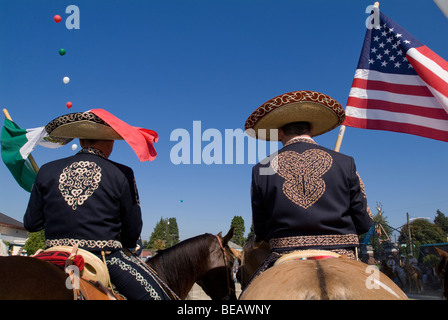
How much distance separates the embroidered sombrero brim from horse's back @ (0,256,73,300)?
174 centimetres

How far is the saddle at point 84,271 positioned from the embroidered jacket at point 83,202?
0.15 meters

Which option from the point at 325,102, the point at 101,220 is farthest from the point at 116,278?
the point at 325,102

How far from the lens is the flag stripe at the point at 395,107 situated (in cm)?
573

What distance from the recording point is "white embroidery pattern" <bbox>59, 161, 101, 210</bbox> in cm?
324

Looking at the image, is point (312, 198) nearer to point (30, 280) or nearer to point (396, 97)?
point (30, 280)

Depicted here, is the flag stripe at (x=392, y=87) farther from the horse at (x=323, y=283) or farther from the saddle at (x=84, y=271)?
the saddle at (x=84, y=271)

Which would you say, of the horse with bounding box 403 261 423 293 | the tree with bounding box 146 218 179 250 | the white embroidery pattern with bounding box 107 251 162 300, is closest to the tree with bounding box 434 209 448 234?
the horse with bounding box 403 261 423 293

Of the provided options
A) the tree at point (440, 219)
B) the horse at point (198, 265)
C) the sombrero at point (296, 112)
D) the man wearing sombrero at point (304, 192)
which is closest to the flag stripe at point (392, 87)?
the sombrero at point (296, 112)

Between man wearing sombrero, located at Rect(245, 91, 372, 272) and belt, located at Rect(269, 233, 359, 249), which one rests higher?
man wearing sombrero, located at Rect(245, 91, 372, 272)

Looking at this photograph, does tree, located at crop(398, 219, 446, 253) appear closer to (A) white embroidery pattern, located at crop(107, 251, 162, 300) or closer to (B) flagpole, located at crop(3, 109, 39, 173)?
(B) flagpole, located at crop(3, 109, 39, 173)
